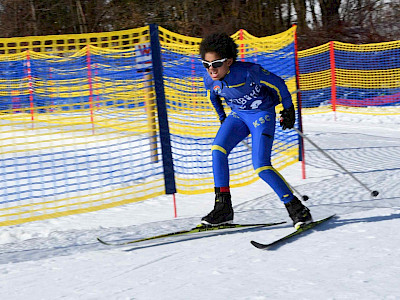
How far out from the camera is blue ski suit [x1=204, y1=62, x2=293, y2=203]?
14.7 ft

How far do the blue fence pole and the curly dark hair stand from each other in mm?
975

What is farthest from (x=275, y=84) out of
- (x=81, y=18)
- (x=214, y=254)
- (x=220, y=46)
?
(x=81, y=18)

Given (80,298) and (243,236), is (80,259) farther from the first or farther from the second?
(243,236)

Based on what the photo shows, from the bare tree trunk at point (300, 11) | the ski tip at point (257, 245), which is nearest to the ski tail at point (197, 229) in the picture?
the ski tip at point (257, 245)

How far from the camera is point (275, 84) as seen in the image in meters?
4.51

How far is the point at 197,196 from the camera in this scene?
21.3ft

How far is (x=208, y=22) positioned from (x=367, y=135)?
14835 millimetres

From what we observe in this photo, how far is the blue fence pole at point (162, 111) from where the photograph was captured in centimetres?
537

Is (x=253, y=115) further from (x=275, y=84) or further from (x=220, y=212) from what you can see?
(x=220, y=212)

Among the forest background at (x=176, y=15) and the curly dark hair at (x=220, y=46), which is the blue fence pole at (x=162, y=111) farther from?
the forest background at (x=176, y=15)

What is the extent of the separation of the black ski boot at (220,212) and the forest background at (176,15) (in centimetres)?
1946

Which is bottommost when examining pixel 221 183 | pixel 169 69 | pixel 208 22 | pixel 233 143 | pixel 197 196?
pixel 197 196

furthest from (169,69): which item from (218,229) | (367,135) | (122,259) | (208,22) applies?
(208,22)

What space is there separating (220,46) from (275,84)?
0.55m
